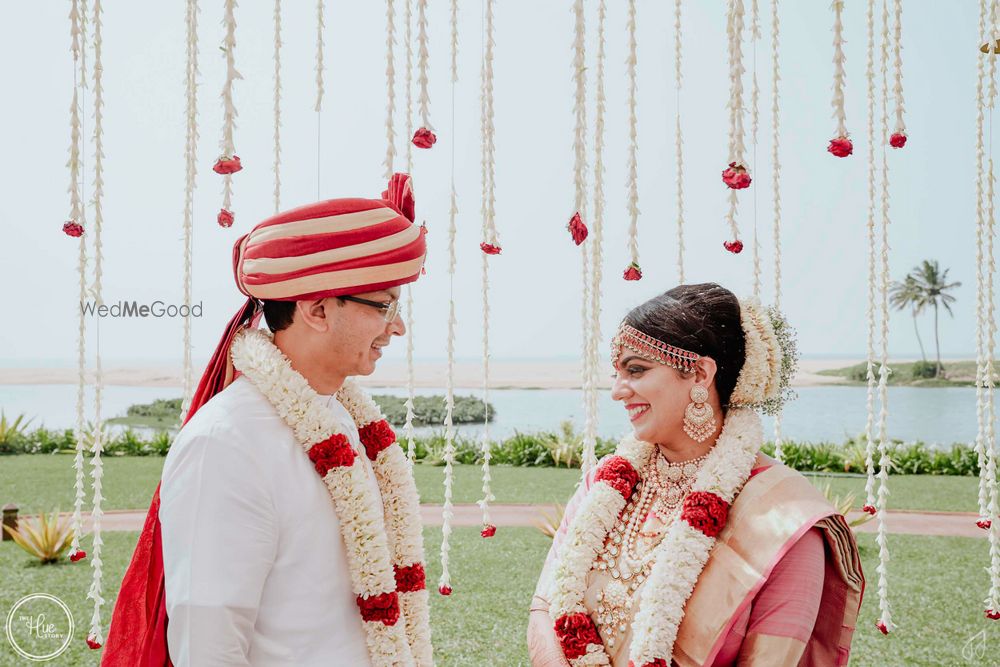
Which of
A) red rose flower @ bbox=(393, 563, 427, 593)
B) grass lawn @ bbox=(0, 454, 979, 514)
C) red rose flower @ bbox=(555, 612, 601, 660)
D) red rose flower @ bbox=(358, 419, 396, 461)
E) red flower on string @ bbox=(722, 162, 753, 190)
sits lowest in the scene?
grass lawn @ bbox=(0, 454, 979, 514)

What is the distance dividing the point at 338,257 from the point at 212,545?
56cm

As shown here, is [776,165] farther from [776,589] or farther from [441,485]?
[441,485]

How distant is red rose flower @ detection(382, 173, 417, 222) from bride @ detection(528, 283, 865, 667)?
0.60 metres

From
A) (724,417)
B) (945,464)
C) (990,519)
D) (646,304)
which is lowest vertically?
(945,464)

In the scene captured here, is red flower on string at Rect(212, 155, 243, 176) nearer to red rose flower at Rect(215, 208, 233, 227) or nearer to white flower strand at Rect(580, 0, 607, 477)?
red rose flower at Rect(215, 208, 233, 227)

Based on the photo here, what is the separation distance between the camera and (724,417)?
199 cm

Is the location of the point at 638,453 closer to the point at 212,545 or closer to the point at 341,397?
the point at 341,397

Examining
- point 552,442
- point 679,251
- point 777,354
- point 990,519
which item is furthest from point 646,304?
point 552,442

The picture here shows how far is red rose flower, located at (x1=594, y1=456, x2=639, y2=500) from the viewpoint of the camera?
205cm

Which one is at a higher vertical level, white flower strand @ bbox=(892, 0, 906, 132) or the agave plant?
white flower strand @ bbox=(892, 0, 906, 132)

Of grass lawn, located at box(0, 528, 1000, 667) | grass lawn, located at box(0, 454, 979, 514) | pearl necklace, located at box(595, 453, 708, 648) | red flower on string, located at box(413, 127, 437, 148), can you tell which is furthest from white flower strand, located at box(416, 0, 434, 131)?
grass lawn, located at box(0, 454, 979, 514)

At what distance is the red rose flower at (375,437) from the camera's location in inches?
74.9

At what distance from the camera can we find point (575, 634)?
1868 mm

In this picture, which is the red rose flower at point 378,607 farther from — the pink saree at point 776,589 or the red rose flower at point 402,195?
the red rose flower at point 402,195
